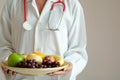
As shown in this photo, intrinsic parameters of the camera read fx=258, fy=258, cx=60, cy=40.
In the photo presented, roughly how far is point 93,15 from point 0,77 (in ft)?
2.67

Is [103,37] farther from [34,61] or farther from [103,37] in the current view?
[34,61]

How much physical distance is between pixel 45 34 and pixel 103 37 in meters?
0.68

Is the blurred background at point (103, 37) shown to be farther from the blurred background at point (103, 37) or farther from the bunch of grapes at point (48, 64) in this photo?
→ the bunch of grapes at point (48, 64)

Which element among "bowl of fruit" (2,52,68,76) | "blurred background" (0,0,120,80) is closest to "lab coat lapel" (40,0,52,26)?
"bowl of fruit" (2,52,68,76)

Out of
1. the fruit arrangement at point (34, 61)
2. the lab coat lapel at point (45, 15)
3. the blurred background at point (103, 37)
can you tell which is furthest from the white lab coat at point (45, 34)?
the blurred background at point (103, 37)

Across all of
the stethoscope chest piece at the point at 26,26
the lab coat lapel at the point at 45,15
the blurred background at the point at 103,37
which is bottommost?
the blurred background at the point at 103,37

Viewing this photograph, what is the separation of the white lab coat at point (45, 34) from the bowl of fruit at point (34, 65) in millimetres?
224

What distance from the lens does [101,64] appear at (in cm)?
180

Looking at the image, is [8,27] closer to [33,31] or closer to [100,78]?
[33,31]

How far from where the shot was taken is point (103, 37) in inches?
69.8

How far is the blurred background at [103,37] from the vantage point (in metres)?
1.76

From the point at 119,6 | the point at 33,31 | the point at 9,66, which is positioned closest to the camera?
the point at 9,66

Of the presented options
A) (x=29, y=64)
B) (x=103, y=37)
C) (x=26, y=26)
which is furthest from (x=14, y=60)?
(x=103, y=37)

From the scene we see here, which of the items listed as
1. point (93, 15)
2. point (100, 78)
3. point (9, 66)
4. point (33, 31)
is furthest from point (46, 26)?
point (100, 78)
